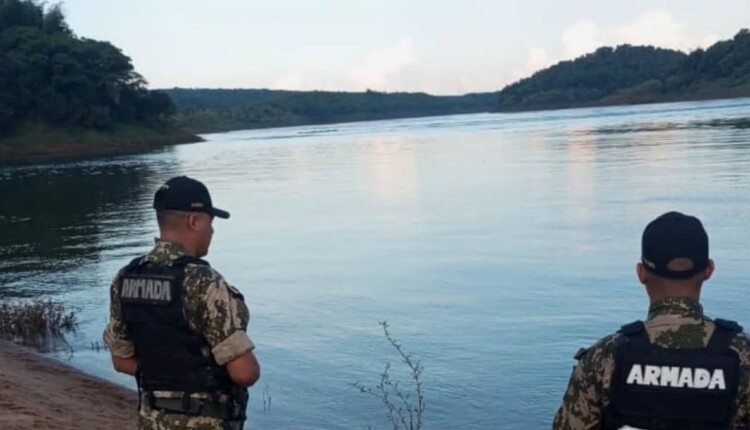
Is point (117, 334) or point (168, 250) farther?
point (117, 334)

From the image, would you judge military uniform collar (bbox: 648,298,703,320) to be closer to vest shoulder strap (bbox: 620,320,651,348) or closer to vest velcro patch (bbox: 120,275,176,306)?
vest shoulder strap (bbox: 620,320,651,348)

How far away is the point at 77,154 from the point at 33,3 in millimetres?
41548

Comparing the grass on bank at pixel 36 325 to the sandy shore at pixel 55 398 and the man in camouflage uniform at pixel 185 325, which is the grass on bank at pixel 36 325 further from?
the man in camouflage uniform at pixel 185 325

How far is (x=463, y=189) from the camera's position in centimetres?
3434

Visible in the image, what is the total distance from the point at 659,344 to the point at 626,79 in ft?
589

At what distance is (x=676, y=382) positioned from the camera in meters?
3.12

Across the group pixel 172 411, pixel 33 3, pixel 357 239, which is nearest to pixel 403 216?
pixel 357 239

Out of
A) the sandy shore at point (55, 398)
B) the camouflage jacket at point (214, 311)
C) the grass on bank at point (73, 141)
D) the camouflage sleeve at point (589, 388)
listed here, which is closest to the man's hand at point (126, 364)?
the camouflage jacket at point (214, 311)

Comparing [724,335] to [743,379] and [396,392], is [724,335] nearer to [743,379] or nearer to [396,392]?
[743,379]

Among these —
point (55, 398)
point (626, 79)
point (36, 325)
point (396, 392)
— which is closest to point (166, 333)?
point (55, 398)

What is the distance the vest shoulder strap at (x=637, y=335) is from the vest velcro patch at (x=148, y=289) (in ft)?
6.55

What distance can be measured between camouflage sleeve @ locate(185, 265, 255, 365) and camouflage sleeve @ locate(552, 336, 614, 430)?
5.02ft

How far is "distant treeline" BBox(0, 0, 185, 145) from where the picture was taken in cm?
10300

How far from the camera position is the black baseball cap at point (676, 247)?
3176mm
